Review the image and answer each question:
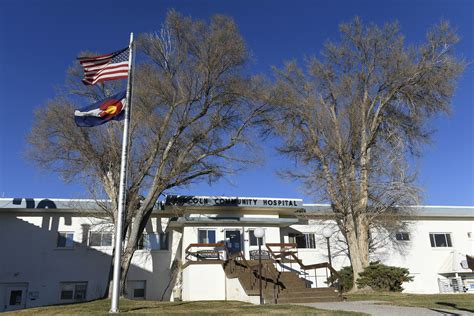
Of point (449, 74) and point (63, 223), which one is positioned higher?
point (449, 74)

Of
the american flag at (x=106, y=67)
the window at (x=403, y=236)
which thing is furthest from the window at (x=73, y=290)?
the window at (x=403, y=236)

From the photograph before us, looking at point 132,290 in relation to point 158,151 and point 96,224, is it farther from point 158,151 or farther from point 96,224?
point 158,151

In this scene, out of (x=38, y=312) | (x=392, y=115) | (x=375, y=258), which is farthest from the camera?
(x=375, y=258)

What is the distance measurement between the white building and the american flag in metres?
10.6

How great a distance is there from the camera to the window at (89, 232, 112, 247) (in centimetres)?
2403

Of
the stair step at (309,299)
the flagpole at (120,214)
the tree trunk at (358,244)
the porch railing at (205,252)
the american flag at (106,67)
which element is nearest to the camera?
the flagpole at (120,214)

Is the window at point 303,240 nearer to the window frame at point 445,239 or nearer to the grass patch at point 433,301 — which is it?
the window frame at point 445,239

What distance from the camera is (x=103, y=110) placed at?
1285 centimetres

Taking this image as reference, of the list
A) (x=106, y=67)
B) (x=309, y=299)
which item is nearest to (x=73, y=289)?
(x=309, y=299)

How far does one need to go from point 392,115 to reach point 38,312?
68.1ft

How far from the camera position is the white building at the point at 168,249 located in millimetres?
22234

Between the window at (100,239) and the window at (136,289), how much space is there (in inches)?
102

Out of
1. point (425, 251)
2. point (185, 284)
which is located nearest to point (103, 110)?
point (185, 284)

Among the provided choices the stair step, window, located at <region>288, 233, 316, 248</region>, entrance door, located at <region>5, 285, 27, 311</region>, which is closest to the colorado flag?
the stair step
